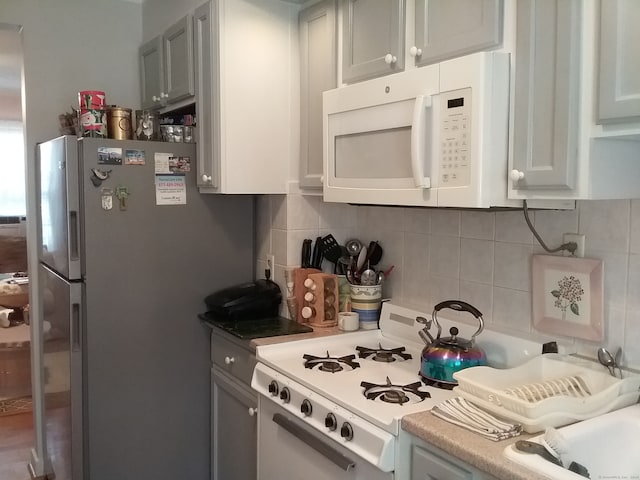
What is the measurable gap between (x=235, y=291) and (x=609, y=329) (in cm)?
152

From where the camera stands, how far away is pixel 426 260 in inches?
91.6

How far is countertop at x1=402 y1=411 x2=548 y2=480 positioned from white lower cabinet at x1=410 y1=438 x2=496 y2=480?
0.03 meters

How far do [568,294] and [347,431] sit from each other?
0.76m

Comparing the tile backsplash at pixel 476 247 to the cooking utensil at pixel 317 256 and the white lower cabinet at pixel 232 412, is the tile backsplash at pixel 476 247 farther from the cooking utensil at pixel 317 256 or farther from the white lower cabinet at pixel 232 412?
the white lower cabinet at pixel 232 412

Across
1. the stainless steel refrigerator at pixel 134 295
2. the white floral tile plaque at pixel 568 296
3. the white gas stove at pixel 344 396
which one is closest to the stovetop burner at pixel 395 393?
the white gas stove at pixel 344 396

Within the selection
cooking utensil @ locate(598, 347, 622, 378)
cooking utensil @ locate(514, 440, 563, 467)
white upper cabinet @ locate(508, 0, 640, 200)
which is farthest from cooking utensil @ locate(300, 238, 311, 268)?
cooking utensil @ locate(514, 440, 563, 467)

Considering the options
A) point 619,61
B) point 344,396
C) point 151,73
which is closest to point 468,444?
point 344,396

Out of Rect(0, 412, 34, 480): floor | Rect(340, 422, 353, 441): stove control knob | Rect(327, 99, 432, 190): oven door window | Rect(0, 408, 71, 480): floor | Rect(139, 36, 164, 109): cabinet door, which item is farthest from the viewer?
Rect(0, 412, 34, 480): floor

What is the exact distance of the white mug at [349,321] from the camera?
2.43 meters

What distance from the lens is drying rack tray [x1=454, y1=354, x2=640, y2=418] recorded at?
1475 mm

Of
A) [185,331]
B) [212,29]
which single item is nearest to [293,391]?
[185,331]

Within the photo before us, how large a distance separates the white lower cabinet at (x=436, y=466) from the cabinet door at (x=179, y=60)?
1.84m

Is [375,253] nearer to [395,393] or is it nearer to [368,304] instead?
[368,304]

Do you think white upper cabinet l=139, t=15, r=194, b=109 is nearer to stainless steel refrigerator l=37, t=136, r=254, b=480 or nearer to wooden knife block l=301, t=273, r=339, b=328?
stainless steel refrigerator l=37, t=136, r=254, b=480
